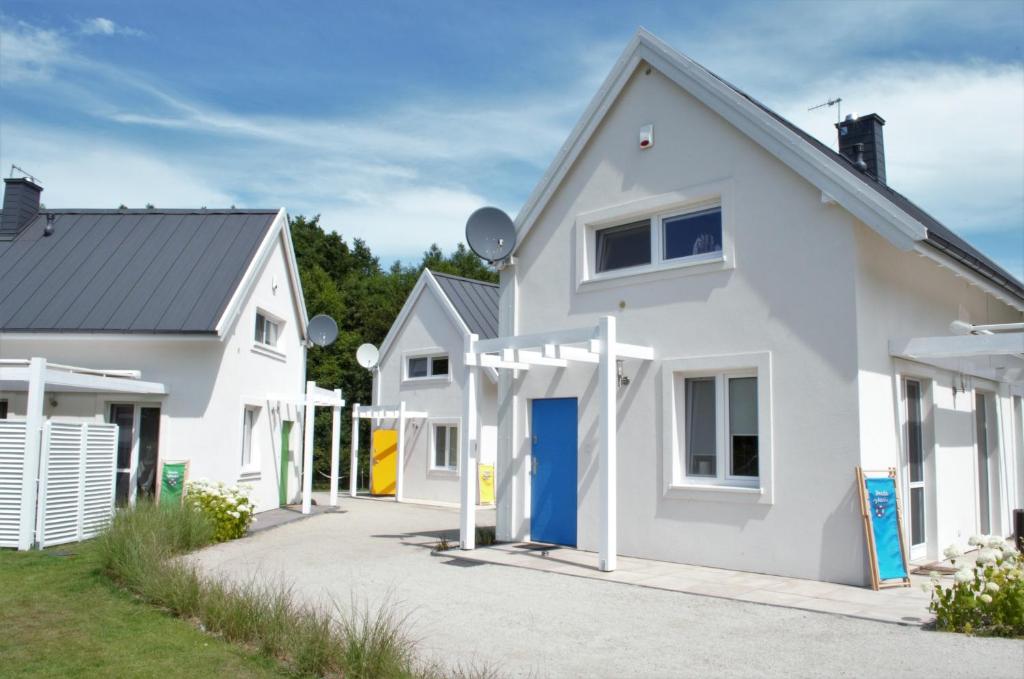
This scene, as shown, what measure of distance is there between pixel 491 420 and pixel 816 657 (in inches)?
670

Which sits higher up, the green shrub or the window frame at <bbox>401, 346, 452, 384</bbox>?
the window frame at <bbox>401, 346, 452, 384</bbox>

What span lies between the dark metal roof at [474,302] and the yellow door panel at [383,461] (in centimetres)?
426

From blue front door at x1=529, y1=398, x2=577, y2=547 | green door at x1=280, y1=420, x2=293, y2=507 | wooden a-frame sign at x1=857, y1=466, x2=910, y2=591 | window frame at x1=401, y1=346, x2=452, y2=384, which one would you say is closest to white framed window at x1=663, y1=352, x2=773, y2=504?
wooden a-frame sign at x1=857, y1=466, x2=910, y2=591

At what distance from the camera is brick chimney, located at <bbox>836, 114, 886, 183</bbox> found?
55.5ft

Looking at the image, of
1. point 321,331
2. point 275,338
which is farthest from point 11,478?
point 321,331

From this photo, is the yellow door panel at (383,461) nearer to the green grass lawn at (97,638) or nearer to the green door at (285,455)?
the green door at (285,455)

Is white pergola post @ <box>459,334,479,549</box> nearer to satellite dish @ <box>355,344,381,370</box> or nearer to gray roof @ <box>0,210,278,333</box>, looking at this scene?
gray roof @ <box>0,210,278,333</box>

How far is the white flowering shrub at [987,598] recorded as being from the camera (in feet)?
21.6

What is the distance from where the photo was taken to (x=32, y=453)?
12203 mm

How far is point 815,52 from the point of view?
12156 mm

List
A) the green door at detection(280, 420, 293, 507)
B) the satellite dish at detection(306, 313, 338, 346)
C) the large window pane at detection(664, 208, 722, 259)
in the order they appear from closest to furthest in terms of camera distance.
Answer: the large window pane at detection(664, 208, 722, 259) < the green door at detection(280, 420, 293, 507) < the satellite dish at detection(306, 313, 338, 346)

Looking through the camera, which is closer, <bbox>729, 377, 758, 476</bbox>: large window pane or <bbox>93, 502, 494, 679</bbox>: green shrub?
<bbox>93, 502, 494, 679</bbox>: green shrub

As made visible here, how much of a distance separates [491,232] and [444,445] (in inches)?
472

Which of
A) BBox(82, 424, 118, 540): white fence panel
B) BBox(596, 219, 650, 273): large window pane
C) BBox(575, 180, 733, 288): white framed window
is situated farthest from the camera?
BBox(82, 424, 118, 540): white fence panel
